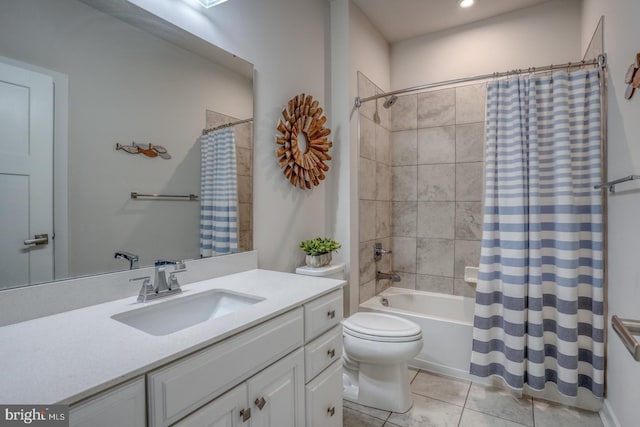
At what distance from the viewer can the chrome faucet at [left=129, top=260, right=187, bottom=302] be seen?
1174mm

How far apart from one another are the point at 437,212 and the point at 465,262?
1.63ft

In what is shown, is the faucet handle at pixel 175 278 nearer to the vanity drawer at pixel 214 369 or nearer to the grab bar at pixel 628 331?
the vanity drawer at pixel 214 369

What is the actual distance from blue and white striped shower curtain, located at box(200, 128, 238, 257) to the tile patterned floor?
122 cm

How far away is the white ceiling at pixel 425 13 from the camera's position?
2.48 m

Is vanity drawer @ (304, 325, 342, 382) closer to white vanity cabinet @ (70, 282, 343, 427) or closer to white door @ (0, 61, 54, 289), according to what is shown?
white vanity cabinet @ (70, 282, 343, 427)

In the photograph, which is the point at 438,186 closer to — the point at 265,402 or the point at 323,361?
the point at 323,361

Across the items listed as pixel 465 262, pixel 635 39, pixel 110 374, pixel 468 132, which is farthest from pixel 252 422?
pixel 468 132

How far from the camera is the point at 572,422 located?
175 cm

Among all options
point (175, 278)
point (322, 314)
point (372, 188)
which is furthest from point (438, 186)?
point (175, 278)

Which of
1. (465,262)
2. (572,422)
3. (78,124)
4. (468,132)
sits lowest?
(572,422)

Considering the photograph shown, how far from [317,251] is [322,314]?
2.47 ft

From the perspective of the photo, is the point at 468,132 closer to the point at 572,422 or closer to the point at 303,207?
the point at 303,207

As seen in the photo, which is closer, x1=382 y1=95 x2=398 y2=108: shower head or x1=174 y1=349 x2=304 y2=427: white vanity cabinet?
x1=174 y1=349 x2=304 y2=427: white vanity cabinet

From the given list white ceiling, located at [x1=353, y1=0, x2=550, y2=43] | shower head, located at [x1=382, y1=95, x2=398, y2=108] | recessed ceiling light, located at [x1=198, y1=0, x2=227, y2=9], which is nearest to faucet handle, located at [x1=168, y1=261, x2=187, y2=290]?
recessed ceiling light, located at [x1=198, y1=0, x2=227, y2=9]
